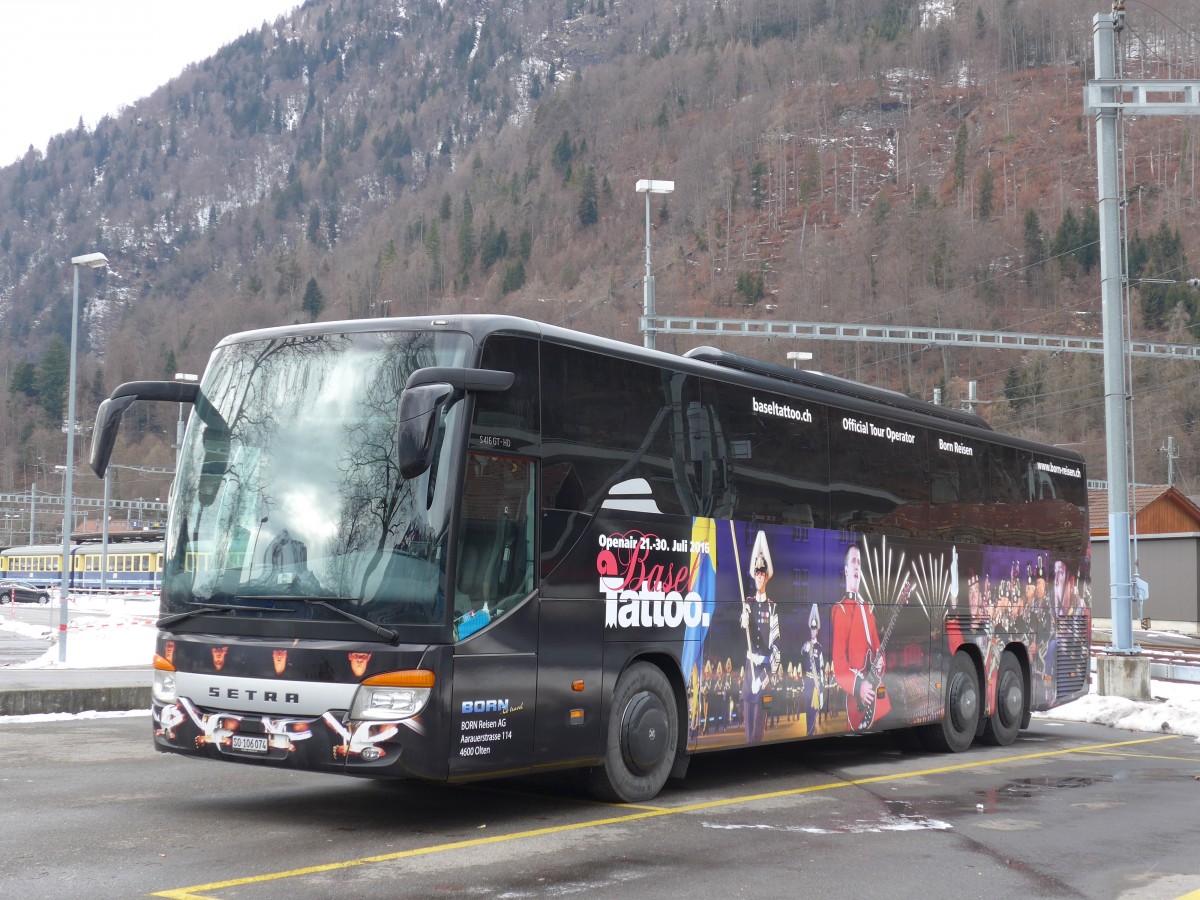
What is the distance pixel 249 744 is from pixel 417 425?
2.42 meters

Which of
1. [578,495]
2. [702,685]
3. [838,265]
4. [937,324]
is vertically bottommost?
[702,685]

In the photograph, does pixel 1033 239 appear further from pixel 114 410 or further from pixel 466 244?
pixel 114 410

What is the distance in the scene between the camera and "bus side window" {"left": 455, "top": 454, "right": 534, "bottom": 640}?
8.84m

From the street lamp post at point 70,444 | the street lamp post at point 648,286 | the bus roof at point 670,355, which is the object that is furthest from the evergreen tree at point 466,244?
the bus roof at point 670,355

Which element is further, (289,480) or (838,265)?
(838,265)

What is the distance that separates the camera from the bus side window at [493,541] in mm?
8844

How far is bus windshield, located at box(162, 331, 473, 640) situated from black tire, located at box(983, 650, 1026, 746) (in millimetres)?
9256

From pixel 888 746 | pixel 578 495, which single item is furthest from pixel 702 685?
pixel 888 746

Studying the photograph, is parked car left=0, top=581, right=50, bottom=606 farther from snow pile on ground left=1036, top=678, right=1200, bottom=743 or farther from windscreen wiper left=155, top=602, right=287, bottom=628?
windscreen wiper left=155, top=602, right=287, bottom=628

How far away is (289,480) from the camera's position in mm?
9102

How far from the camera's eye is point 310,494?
8969 millimetres

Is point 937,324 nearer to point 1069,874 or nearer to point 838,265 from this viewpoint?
point 838,265

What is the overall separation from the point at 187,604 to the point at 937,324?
87685mm

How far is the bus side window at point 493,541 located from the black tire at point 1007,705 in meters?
8.41
